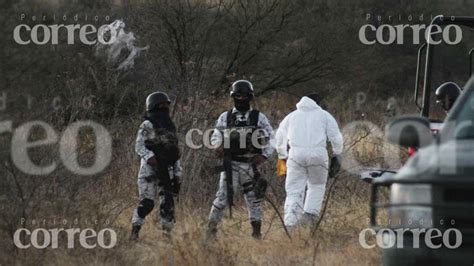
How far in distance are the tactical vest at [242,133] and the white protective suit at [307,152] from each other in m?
0.48

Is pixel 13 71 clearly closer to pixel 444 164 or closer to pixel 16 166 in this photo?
pixel 16 166

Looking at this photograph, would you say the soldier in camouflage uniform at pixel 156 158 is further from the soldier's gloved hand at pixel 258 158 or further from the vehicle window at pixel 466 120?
the vehicle window at pixel 466 120

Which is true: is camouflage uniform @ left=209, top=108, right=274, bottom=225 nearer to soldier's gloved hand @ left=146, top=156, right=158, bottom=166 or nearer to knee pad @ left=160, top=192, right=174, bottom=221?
knee pad @ left=160, top=192, right=174, bottom=221

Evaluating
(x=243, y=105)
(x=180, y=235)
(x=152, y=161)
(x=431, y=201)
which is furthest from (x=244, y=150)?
(x=431, y=201)

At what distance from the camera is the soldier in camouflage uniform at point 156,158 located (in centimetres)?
1064

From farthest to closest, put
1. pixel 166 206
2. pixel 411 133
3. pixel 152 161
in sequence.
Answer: pixel 152 161 < pixel 166 206 < pixel 411 133

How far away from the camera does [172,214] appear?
34.1ft

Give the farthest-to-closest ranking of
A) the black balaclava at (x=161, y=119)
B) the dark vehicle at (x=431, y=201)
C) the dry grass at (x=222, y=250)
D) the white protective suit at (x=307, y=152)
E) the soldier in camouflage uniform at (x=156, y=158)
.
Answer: the white protective suit at (x=307, y=152)
the black balaclava at (x=161, y=119)
the soldier in camouflage uniform at (x=156, y=158)
the dry grass at (x=222, y=250)
the dark vehicle at (x=431, y=201)

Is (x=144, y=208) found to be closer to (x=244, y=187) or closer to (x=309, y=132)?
(x=244, y=187)

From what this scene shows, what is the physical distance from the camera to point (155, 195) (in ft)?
35.6

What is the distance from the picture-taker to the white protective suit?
11.2m

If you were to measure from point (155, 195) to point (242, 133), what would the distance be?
1114mm

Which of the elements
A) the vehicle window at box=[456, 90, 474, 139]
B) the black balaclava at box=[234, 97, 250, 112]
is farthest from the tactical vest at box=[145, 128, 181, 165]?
the vehicle window at box=[456, 90, 474, 139]

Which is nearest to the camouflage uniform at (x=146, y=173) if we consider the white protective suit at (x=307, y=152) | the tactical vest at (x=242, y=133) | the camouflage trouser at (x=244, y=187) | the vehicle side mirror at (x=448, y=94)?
the camouflage trouser at (x=244, y=187)
